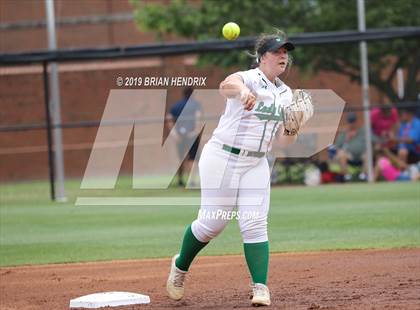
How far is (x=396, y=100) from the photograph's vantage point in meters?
22.0

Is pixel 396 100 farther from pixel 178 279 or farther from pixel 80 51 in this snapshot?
pixel 178 279

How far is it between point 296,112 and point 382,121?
42.8ft

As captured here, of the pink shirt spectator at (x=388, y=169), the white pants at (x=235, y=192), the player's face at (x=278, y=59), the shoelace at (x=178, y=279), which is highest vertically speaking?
the player's face at (x=278, y=59)

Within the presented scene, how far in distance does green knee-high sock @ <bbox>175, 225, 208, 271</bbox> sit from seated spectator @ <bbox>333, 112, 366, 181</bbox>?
12.1 m

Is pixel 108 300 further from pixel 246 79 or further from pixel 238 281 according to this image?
pixel 246 79

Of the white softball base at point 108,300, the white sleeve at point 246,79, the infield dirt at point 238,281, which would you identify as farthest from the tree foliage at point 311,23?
the white sleeve at point 246,79

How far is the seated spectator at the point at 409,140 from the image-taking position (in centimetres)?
1795

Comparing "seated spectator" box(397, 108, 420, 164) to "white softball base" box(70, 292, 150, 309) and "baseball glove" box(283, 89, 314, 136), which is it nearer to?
"baseball glove" box(283, 89, 314, 136)

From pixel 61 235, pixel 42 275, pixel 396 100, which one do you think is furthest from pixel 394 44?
pixel 42 275

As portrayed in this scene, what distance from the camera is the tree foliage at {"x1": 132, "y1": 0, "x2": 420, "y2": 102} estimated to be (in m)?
21.0

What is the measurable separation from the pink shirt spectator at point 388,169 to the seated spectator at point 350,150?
1.49 feet

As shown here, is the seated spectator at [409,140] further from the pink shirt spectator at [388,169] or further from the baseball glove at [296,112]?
the baseball glove at [296,112]

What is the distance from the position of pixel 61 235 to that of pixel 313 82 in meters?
15.5

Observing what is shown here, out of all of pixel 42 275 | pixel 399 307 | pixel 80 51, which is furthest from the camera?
pixel 80 51
